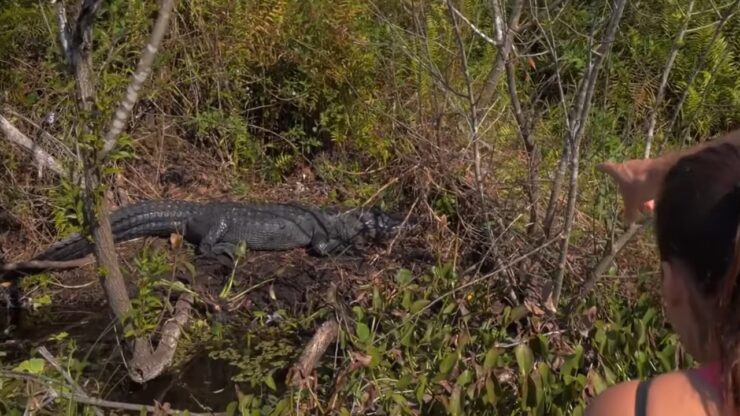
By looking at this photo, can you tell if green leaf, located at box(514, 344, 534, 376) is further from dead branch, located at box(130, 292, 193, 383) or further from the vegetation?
dead branch, located at box(130, 292, 193, 383)

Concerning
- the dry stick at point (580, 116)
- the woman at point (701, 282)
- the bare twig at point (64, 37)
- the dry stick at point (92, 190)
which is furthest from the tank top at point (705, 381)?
the bare twig at point (64, 37)

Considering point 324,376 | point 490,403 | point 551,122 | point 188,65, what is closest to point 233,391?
point 324,376

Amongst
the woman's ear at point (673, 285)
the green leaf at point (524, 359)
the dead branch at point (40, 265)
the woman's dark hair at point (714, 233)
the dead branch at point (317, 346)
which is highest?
the woman's dark hair at point (714, 233)

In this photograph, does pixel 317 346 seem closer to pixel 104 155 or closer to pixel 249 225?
pixel 104 155

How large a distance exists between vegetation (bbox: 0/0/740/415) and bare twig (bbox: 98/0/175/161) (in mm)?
49

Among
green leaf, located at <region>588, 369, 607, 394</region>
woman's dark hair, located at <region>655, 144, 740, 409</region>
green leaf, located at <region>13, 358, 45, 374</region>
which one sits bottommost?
green leaf, located at <region>13, 358, 45, 374</region>

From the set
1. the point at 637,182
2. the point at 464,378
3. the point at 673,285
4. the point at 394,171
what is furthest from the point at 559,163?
the point at 394,171

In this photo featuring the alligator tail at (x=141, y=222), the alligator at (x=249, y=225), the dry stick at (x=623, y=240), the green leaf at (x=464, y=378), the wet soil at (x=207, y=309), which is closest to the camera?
the green leaf at (x=464, y=378)

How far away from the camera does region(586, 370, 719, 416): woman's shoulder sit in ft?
3.87

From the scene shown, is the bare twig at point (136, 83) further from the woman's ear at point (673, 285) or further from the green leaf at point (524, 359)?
the woman's ear at point (673, 285)

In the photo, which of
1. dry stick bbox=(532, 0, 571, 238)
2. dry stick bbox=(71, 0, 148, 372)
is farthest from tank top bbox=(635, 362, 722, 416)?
dry stick bbox=(71, 0, 148, 372)

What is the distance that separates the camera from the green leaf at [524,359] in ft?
9.05

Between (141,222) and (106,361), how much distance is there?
232 cm

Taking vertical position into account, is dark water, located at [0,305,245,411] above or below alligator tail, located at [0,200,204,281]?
above
